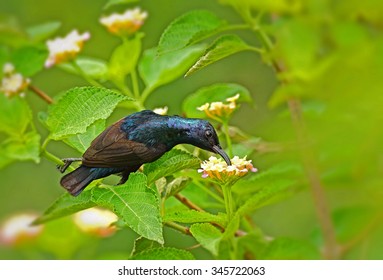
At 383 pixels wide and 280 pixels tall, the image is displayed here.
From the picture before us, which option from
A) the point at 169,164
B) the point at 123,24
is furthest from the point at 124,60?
the point at 169,164

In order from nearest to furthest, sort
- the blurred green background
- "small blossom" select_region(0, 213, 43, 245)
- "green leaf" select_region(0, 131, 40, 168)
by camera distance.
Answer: the blurred green background
"green leaf" select_region(0, 131, 40, 168)
"small blossom" select_region(0, 213, 43, 245)

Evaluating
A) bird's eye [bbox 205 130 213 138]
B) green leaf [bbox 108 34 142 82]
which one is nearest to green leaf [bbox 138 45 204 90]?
green leaf [bbox 108 34 142 82]

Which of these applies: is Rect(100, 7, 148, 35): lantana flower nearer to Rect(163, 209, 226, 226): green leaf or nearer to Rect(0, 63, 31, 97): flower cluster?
Rect(0, 63, 31, 97): flower cluster

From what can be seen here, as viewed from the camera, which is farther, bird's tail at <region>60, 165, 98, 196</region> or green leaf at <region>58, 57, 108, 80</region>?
green leaf at <region>58, 57, 108, 80</region>

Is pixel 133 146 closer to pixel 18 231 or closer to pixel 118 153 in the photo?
pixel 118 153

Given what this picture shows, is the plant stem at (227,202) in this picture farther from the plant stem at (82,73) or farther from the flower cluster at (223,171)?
the plant stem at (82,73)

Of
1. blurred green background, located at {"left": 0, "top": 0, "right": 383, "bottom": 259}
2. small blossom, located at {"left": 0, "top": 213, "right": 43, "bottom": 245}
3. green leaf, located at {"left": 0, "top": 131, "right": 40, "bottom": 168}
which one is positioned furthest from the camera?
small blossom, located at {"left": 0, "top": 213, "right": 43, "bottom": 245}

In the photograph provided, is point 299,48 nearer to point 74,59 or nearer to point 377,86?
point 377,86

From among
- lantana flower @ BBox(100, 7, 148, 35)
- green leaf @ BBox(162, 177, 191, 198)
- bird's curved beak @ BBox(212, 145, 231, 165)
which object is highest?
lantana flower @ BBox(100, 7, 148, 35)
